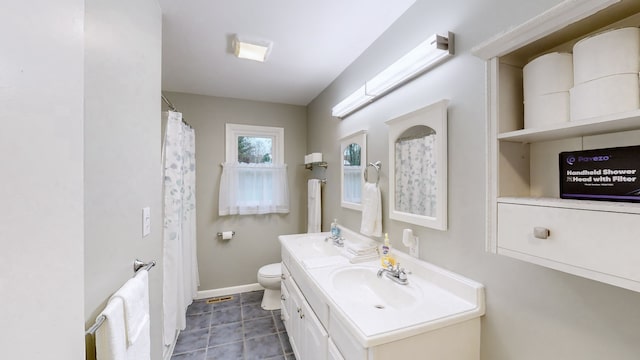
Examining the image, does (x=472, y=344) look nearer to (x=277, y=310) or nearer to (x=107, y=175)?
(x=107, y=175)

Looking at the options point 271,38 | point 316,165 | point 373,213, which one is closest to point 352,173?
point 373,213

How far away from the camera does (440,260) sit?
4.33ft

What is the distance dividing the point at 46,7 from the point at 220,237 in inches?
114

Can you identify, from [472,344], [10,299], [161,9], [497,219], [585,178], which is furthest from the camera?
[161,9]

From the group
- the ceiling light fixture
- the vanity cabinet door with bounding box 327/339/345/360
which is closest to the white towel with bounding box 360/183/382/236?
the vanity cabinet door with bounding box 327/339/345/360

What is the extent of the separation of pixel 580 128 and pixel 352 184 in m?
1.60

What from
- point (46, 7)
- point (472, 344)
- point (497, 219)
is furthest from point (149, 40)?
point (472, 344)

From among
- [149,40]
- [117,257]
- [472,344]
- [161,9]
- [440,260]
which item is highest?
[161,9]

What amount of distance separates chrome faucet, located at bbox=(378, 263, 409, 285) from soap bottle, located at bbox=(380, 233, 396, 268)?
28mm

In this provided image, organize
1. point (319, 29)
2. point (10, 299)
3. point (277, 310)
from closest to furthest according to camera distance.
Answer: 1. point (10, 299)
2. point (319, 29)
3. point (277, 310)

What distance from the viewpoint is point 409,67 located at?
142 centimetres

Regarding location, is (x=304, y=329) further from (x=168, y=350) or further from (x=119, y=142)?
(x=119, y=142)

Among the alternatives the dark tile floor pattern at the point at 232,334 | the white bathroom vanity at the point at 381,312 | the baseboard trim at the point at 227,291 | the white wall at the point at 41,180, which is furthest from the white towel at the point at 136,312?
the baseboard trim at the point at 227,291

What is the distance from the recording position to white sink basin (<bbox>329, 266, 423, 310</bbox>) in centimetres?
130
